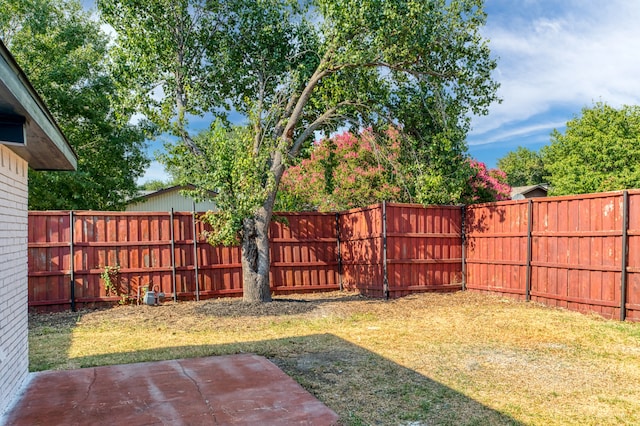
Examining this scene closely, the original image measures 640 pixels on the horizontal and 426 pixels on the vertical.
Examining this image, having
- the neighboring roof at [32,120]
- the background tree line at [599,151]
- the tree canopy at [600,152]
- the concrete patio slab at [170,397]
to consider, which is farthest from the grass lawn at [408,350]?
the background tree line at [599,151]

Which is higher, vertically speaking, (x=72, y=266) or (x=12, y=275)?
(x=12, y=275)

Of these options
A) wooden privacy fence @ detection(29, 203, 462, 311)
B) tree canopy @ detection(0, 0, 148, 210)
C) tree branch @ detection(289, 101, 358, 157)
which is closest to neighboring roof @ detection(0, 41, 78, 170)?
wooden privacy fence @ detection(29, 203, 462, 311)

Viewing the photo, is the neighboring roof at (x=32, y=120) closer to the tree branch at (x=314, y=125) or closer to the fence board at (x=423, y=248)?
the tree branch at (x=314, y=125)

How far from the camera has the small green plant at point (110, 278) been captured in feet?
35.4

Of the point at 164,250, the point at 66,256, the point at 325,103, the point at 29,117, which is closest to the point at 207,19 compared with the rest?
the point at 325,103

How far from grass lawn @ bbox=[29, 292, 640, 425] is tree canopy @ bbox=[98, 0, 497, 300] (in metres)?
2.40

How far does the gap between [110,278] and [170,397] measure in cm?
735

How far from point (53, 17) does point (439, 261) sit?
1657cm

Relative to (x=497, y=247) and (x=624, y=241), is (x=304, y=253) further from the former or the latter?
(x=624, y=241)

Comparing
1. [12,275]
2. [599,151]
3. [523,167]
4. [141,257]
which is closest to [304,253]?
[141,257]

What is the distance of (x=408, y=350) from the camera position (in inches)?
254

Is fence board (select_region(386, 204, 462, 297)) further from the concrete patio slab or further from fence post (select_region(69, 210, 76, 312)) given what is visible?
fence post (select_region(69, 210, 76, 312))

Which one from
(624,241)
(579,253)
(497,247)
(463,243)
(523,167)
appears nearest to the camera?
(624,241)

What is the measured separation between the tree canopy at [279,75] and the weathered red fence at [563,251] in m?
2.16
